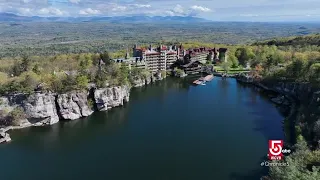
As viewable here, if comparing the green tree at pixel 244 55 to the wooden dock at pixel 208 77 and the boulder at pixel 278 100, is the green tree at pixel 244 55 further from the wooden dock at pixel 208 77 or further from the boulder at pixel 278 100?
the boulder at pixel 278 100

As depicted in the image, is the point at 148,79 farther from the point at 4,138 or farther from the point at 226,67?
the point at 4,138

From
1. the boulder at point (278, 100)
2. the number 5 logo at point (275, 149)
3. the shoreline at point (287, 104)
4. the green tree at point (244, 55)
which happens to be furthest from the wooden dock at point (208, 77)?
the number 5 logo at point (275, 149)

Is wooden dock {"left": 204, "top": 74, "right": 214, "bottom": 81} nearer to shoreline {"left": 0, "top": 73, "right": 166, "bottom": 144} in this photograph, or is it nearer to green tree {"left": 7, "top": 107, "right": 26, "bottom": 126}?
shoreline {"left": 0, "top": 73, "right": 166, "bottom": 144}

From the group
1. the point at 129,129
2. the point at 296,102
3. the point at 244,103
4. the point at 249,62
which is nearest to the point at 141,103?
the point at 129,129

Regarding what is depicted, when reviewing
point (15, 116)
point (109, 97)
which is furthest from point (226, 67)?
point (15, 116)

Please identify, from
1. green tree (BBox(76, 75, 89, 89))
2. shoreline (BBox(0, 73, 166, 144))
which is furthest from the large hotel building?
green tree (BBox(76, 75, 89, 89))

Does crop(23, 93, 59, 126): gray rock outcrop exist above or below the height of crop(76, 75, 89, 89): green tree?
below
